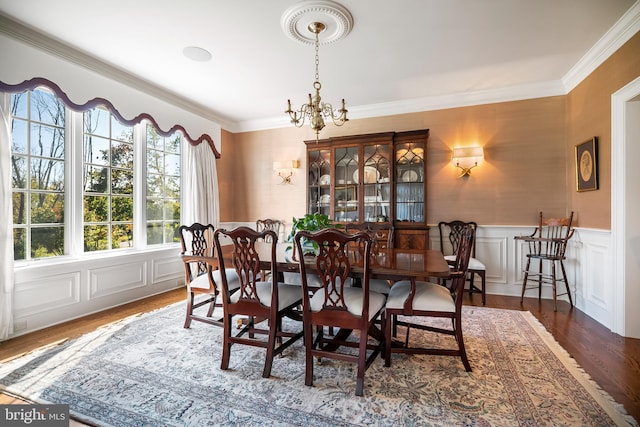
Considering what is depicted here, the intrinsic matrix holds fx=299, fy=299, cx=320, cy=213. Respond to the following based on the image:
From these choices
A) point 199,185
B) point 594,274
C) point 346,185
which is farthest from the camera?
point 199,185

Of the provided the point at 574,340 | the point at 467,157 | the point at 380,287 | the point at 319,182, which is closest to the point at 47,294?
the point at 380,287

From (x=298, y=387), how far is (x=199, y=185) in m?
3.52

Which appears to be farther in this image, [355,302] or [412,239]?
[412,239]

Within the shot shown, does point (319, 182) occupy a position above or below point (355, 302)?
above

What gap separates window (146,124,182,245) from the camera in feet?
13.2

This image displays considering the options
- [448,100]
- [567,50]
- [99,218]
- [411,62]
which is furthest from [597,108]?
[99,218]

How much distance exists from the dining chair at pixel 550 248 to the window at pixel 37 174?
5.07 meters

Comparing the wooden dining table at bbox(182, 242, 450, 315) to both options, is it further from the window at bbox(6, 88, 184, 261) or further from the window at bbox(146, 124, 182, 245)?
the window at bbox(146, 124, 182, 245)

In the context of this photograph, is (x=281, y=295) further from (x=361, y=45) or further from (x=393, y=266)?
(x=361, y=45)

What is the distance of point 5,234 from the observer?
8.28ft

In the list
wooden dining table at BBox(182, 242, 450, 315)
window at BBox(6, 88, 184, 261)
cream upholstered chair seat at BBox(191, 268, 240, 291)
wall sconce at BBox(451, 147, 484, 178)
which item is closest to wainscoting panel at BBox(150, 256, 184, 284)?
window at BBox(6, 88, 184, 261)

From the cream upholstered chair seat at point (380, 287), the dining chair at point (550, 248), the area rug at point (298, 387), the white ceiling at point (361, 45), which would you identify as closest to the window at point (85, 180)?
the white ceiling at point (361, 45)

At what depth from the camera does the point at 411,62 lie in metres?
3.18

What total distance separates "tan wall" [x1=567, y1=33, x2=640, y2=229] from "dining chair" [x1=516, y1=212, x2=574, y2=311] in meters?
0.23
